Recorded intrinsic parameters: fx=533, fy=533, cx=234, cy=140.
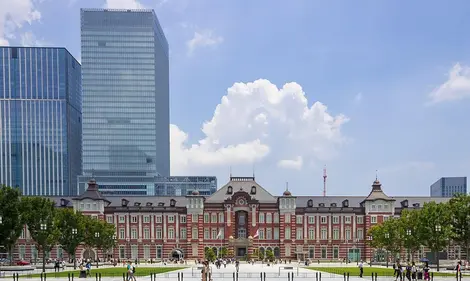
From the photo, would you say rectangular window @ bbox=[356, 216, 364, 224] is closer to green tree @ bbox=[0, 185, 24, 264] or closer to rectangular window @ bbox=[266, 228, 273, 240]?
rectangular window @ bbox=[266, 228, 273, 240]

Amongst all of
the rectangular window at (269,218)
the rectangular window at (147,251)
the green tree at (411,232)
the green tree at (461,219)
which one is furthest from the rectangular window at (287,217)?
the green tree at (461,219)

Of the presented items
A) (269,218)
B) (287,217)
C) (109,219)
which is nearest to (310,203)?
(287,217)

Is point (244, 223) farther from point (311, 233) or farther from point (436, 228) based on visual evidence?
point (436, 228)

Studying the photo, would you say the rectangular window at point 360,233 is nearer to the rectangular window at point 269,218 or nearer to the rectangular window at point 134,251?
the rectangular window at point 269,218

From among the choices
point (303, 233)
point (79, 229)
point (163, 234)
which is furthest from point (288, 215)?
point (79, 229)

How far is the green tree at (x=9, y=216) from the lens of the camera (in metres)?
68.8

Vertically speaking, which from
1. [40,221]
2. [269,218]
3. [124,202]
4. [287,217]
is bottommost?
[269,218]

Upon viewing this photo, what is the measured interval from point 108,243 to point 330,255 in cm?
4793

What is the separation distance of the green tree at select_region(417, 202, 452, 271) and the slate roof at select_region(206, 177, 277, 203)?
4694cm

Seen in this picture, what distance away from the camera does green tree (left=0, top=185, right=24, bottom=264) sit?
6875 centimetres

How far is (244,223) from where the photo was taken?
11631 cm

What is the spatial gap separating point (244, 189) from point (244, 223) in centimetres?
760

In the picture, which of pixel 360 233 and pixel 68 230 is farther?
pixel 360 233

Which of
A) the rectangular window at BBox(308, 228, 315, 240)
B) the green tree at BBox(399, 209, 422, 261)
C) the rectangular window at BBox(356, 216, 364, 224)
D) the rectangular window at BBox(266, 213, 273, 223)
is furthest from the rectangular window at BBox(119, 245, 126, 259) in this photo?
the green tree at BBox(399, 209, 422, 261)
